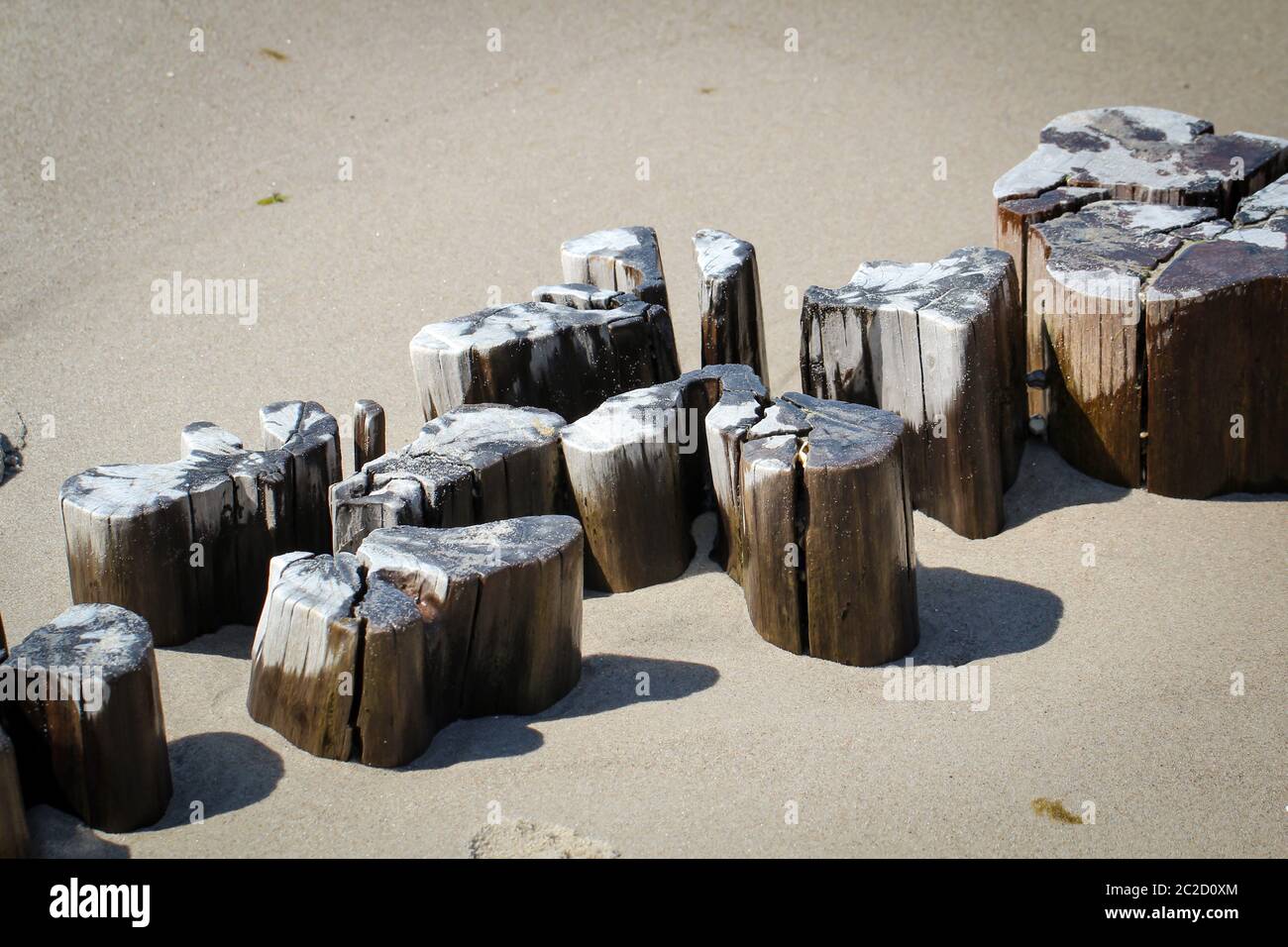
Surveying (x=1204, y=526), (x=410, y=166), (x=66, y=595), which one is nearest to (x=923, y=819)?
(x=1204, y=526)

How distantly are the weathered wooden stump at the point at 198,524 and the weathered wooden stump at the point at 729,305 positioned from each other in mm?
1486

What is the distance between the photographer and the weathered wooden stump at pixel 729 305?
518cm

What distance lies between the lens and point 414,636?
3.49 meters

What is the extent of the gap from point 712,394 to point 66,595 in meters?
2.24

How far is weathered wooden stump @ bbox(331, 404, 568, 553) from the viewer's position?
4.14m

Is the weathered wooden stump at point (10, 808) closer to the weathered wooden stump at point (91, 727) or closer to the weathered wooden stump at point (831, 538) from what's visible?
the weathered wooden stump at point (91, 727)

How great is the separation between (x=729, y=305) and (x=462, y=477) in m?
1.44

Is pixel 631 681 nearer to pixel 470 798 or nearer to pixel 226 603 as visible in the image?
pixel 470 798

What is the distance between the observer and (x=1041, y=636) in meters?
4.21

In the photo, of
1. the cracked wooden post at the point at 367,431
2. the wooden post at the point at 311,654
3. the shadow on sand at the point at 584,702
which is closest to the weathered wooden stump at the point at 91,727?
the wooden post at the point at 311,654
